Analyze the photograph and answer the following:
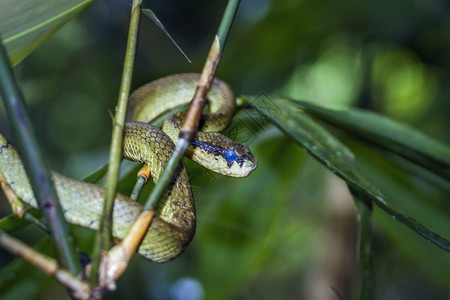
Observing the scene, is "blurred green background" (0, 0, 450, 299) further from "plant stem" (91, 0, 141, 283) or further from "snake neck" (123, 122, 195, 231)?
"plant stem" (91, 0, 141, 283)

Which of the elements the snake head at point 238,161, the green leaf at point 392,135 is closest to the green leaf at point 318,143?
the green leaf at point 392,135

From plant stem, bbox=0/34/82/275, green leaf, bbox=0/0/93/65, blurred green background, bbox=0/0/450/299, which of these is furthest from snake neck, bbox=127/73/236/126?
plant stem, bbox=0/34/82/275

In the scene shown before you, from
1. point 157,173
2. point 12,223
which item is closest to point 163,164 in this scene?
point 157,173

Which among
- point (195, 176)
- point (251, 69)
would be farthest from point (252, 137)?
point (251, 69)

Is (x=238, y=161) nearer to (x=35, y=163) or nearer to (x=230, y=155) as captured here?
(x=230, y=155)

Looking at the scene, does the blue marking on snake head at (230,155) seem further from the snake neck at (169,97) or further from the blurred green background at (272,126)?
the snake neck at (169,97)
